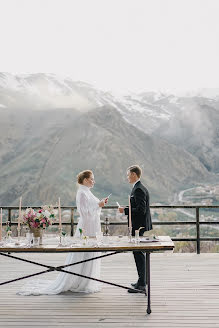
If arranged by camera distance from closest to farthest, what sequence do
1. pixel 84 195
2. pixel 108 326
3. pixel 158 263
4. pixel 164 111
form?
pixel 108 326, pixel 84 195, pixel 158 263, pixel 164 111

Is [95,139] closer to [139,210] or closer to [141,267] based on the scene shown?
[141,267]

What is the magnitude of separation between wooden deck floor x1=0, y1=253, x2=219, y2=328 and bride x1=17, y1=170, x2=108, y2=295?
134 mm

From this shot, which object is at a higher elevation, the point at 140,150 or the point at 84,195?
the point at 140,150

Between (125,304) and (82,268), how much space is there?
741 millimetres

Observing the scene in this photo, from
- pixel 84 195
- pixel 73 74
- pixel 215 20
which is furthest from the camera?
pixel 73 74

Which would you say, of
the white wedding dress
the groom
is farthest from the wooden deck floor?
the groom

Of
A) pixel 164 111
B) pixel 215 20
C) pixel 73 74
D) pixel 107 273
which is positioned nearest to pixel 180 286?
pixel 107 273

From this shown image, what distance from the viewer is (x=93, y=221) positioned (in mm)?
5734

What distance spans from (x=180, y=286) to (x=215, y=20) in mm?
30617

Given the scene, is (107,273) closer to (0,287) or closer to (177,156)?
(0,287)

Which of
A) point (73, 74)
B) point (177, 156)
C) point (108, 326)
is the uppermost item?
point (73, 74)

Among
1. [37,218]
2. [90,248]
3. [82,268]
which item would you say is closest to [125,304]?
[82,268]

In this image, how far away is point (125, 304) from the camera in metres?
5.09

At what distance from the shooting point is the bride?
5602 mm
